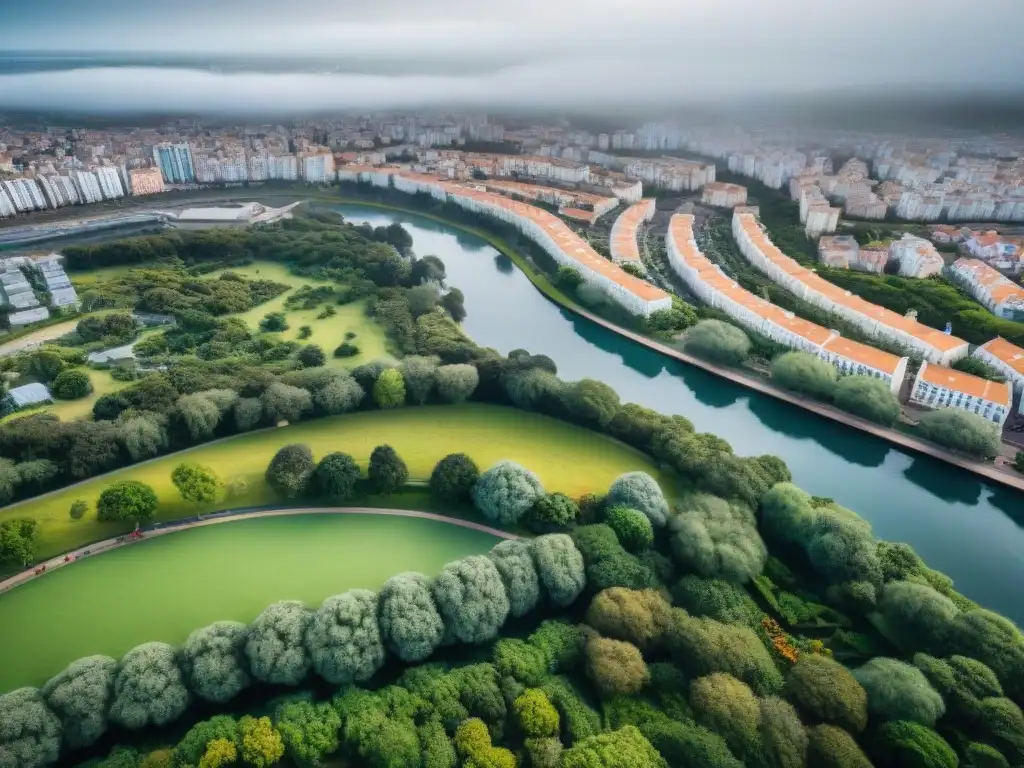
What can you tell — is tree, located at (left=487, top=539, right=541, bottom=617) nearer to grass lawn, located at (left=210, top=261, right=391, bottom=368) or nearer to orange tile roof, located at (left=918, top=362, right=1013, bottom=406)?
grass lawn, located at (left=210, top=261, right=391, bottom=368)

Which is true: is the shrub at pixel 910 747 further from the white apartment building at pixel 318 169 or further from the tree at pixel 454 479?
the white apartment building at pixel 318 169

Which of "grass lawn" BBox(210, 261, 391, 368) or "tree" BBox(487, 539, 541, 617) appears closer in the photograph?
"tree" BBox(487, 539, 541, 617)

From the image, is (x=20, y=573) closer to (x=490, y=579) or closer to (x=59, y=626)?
(x=59, y=626)

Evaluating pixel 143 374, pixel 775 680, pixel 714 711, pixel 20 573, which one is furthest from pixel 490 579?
pixel 143 374

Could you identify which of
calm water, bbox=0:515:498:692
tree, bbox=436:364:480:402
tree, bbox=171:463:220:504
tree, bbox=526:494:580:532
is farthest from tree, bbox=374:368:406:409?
tree, bbox=526:494:580:532

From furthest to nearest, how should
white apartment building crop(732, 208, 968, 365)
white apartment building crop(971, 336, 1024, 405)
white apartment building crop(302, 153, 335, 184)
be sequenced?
white apartment building crop(302, 153, 335, 184) < white apartment building crop(732, 208, 968, 365) < white apartment building crop(971, 336, 1024, 405)
